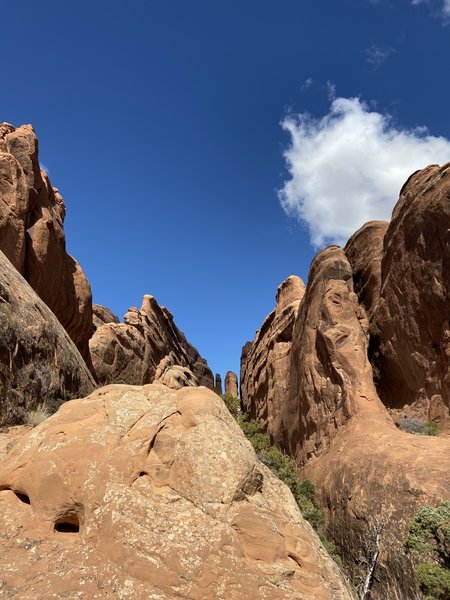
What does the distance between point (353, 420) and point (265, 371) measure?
656 inches

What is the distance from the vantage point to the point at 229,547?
249 inches

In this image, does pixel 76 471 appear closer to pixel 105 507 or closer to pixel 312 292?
pixel 105 507

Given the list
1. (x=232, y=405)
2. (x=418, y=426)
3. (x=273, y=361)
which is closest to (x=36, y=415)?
(x=418, y=426)

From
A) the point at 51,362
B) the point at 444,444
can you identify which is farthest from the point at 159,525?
the point at 444,444

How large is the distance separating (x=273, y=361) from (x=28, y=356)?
24542mm

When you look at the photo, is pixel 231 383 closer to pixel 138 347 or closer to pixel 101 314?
pixel 101 314

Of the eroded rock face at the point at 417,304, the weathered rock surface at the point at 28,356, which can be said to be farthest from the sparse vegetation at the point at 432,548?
the weathered rock surface at the point at 28,356

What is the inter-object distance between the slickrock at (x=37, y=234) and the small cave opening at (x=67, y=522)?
758 inches

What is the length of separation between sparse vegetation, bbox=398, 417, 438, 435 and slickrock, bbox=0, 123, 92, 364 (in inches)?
834

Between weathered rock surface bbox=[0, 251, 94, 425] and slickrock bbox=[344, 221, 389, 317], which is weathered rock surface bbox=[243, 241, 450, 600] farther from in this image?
weathered rock surface bbox=[0, 251, 94, 425]

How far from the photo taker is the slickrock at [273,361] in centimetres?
3206

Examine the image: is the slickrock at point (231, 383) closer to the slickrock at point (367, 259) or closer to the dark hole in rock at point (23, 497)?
the slickrock at point (367, 259)

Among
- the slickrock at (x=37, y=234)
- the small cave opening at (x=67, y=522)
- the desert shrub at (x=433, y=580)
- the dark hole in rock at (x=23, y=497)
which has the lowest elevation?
the desert shrub at (x=433, y=580)

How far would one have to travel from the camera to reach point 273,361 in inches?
1371
